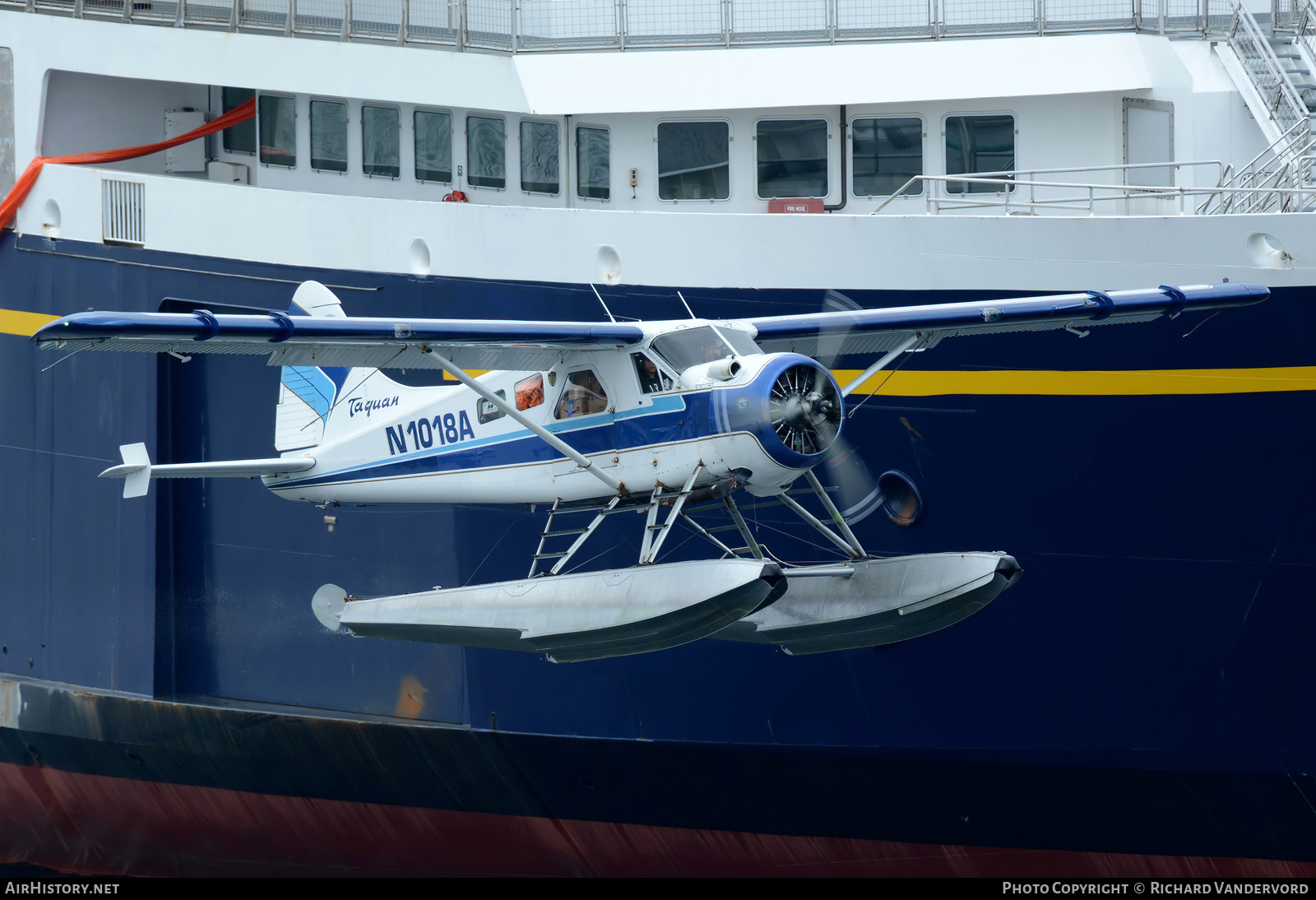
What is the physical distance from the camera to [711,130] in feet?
55.1

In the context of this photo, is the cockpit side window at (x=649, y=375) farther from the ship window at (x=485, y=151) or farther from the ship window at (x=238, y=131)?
the ship window at (x=238, y=131)

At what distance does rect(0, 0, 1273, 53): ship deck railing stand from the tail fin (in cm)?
350

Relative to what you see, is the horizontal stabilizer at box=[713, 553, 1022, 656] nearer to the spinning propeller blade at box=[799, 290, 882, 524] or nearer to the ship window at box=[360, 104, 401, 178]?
the spinning propeller blade at box=[799, 290, 882, 524]

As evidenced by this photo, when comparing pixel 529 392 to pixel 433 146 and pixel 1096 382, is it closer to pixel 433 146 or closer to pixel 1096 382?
pixel 1096 382

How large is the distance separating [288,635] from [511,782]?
3.14m

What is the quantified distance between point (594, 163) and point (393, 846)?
781 cm

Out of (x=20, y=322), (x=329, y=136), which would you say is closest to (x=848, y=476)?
(x=329, y=136)

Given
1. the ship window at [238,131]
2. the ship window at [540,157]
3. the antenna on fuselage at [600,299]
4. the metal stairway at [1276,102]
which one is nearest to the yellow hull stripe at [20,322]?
the ship window at [238,131]

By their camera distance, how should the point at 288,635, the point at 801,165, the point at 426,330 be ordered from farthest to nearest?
the point at 288,635 → the point at 801,165 → the point at 426,330

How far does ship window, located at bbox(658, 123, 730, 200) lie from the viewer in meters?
16.8

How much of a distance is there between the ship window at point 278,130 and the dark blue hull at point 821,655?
68.6 inches

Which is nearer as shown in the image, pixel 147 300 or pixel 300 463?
pixel 300 463

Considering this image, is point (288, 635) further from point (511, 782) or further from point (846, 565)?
point (846, 565)

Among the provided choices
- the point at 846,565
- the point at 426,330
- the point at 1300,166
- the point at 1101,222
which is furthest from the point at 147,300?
the point at 1300,166
